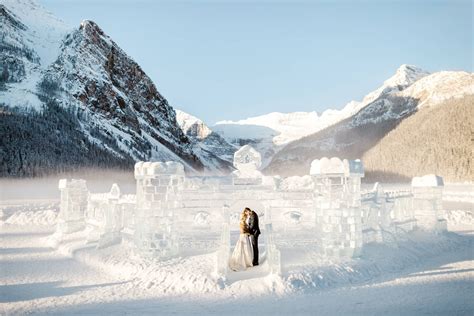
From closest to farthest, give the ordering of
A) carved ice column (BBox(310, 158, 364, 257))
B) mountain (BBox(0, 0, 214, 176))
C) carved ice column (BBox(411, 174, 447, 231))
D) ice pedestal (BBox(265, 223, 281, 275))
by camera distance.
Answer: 1. ice pedestal (BBox(265, 223, 281, 275))
2. carved ice column (BBox(310, 158, 364, 257))
3. carved ice column (BBox(411, 174, 447, 231))
4. mountain (BBox(0, 0, 214, 176))

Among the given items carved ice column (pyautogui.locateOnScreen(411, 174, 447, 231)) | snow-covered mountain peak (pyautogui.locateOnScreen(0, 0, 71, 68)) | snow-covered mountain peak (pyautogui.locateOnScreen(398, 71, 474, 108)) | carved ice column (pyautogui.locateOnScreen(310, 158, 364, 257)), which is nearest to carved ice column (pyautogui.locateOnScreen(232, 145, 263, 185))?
carved ice column (pyautogui.locateOnScreen(310, 158, 364, 257))

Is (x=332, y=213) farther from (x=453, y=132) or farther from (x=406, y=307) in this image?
(x=453, y=132)

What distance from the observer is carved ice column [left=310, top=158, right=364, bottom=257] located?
12695 mm

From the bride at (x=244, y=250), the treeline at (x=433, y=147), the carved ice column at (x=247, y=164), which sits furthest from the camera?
the treeline at (x=433, y=147)

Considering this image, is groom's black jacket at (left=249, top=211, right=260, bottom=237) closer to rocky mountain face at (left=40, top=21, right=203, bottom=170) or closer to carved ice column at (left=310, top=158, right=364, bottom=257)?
carved ice column at (left=310, top=158, right=364, bottom=257)

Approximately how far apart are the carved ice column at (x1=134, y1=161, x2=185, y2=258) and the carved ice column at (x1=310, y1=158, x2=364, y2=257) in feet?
14.5

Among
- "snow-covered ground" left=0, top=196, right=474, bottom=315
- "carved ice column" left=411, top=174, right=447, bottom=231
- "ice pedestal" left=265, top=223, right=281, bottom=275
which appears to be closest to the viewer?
"snow-covered ground" left=0, top=196, right=474, bottom=315

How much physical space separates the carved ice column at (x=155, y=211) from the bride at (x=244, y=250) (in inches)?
101

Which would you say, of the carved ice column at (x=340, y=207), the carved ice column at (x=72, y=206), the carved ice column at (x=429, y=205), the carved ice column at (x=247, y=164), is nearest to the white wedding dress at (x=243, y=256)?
the carved ice column at (x=340, y=207)

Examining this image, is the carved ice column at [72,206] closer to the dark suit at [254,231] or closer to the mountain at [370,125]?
the dark suit at [254,231]

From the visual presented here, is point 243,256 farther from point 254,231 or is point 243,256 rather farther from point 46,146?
point 46,146

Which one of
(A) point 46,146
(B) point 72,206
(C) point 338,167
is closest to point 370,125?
(A) point 46,146

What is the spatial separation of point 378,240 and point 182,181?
6.61m

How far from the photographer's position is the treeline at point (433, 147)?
75625 millimetres
